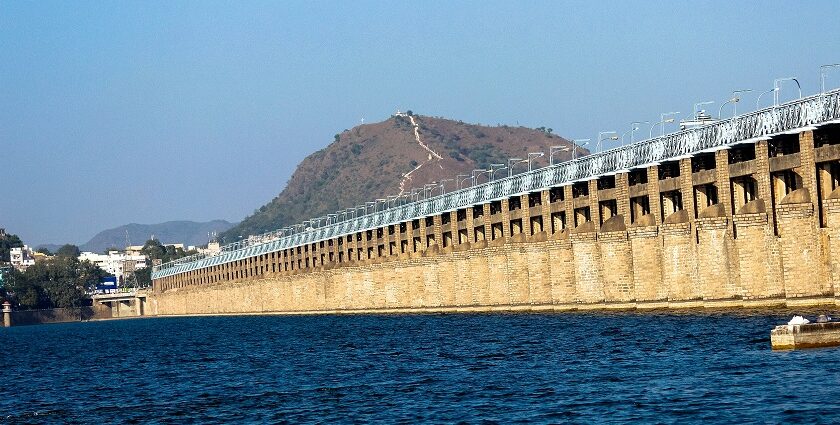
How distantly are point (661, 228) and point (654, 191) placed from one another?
7249 millimetres

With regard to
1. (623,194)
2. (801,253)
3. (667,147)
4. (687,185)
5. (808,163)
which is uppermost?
(667,147)

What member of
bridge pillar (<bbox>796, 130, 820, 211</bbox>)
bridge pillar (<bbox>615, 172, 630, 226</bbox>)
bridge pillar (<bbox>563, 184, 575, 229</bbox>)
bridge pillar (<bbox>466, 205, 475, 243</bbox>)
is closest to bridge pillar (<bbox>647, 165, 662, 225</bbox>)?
bridge pillar (<bbox>615, 172, 630, 226</bbox>)

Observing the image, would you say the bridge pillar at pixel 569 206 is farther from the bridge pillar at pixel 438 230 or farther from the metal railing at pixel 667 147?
the bridge pillar at pixel 438 230

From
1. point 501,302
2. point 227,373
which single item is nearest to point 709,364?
point 227,373

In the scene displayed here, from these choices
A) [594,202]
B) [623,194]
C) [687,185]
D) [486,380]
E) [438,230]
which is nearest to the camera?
[486,380]

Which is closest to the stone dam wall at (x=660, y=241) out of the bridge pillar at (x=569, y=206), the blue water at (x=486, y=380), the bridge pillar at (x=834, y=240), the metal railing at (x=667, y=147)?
the bridge pillar at (x=834, y=240)

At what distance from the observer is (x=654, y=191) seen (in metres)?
90.9

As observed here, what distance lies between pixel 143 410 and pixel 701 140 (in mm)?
44941

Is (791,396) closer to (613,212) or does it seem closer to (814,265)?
(814,265)

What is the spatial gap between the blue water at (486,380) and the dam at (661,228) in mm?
3330

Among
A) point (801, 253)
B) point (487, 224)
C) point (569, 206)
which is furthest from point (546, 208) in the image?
point (801, 253)

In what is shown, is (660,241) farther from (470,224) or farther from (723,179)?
(470,224)

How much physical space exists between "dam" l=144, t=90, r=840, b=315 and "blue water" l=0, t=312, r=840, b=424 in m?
3.33

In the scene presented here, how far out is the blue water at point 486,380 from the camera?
4128 centimetres
